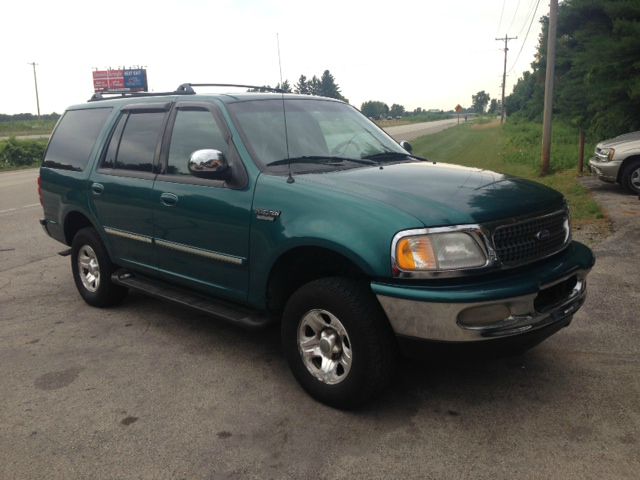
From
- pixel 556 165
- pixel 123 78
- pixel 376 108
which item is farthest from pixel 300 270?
pixel 376 108

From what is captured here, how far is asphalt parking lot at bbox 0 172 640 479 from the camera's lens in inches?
116

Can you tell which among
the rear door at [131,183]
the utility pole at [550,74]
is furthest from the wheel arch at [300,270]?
the utility pole at [550,74]

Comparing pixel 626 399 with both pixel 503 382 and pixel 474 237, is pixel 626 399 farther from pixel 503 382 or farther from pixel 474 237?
pixel 474 237

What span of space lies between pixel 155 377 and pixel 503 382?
7.49 ft

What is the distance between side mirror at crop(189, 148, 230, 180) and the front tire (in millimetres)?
961

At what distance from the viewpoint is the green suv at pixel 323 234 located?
3066 mm

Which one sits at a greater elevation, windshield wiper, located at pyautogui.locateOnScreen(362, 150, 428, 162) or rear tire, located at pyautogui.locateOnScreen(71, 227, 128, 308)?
windshield wiper, located at pyautogui.locateOnScreen(362, 150, 428, 162)

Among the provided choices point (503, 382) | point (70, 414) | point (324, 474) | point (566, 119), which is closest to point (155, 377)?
point (70, 414)

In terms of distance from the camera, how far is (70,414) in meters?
3.51

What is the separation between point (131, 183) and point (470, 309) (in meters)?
2.92

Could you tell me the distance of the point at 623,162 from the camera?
10.8 meters

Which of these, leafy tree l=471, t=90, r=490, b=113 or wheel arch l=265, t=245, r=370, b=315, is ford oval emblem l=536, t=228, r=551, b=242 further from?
leafy tree l=471, t=90, r=490, b=113

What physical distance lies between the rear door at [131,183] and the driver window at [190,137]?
7.3 inches

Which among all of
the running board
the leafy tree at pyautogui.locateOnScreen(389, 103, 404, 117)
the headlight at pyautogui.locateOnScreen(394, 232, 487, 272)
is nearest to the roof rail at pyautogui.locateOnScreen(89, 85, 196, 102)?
the running board
